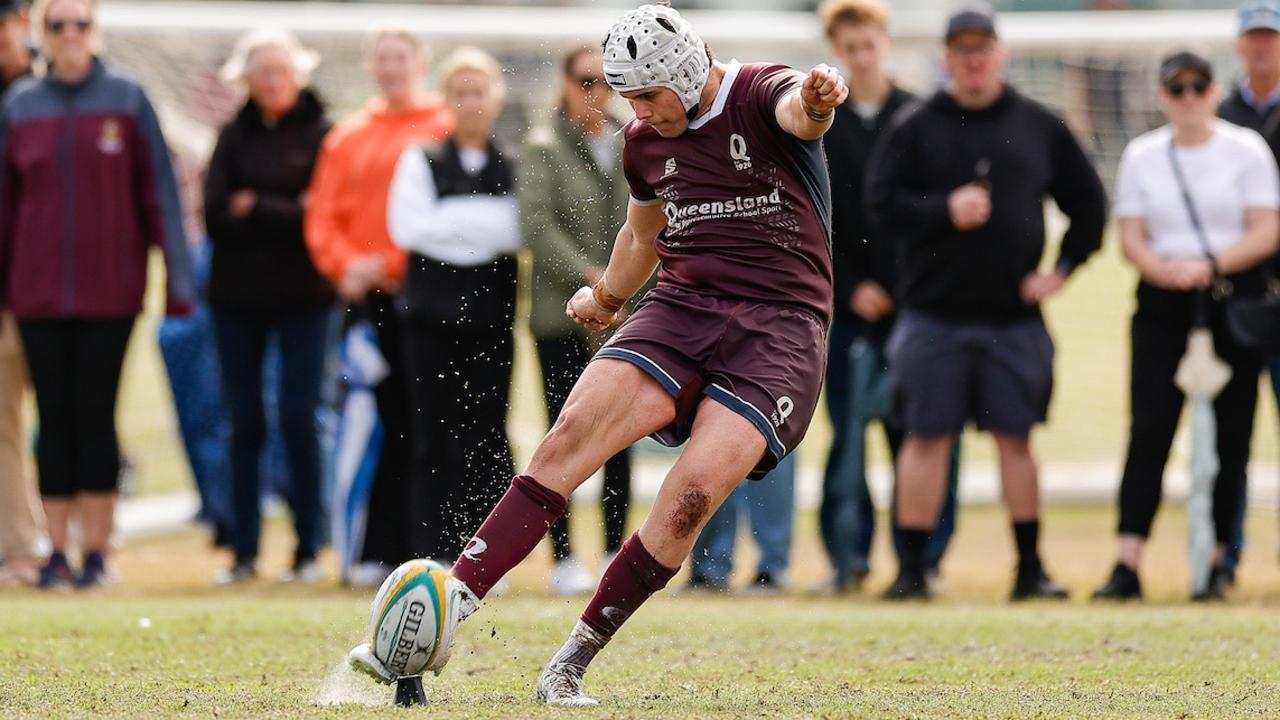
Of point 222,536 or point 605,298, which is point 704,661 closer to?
point 605,298

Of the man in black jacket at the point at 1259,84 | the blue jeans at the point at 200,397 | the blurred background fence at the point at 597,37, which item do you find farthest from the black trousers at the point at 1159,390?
the blurred background fence at the point at 597,37

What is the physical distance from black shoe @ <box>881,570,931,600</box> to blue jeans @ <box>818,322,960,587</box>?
1.90 feet

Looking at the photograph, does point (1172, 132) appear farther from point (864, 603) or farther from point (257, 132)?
point (257, 132)

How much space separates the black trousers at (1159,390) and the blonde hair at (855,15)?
2.17 meters

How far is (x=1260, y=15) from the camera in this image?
11.9 metres

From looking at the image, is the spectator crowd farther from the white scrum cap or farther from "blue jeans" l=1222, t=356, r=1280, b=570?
the white scrum cap

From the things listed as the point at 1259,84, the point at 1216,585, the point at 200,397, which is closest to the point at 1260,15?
the point at 1259,84

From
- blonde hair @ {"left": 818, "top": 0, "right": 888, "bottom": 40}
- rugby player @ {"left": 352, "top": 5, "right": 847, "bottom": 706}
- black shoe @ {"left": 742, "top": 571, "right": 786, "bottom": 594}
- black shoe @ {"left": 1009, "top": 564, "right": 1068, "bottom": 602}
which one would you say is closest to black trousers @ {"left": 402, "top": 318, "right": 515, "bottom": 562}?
black shoe @ {"left": 742, "top": 571, "right": 786, "bottom": 594}

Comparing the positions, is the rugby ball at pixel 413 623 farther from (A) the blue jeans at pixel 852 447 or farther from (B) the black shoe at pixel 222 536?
(B) the black shoe at pixel 222 536

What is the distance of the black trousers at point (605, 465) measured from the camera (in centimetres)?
1088

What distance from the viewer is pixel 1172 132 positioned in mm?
11523

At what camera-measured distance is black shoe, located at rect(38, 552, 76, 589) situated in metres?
11.7

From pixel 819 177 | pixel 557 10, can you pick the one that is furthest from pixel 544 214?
pixel 557 10

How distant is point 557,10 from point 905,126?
1373 cm
